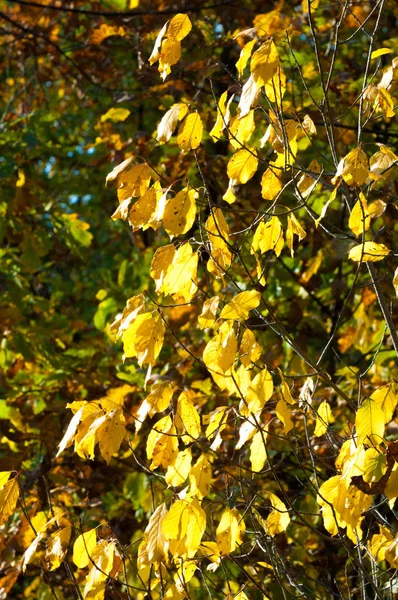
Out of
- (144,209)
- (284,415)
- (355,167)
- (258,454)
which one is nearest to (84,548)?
(258,454)

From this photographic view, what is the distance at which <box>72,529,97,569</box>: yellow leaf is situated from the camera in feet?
6.19

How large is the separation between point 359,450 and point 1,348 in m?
2.78

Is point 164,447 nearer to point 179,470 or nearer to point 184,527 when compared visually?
point 179,470

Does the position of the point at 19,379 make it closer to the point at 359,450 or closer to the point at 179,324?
the point at 179,324

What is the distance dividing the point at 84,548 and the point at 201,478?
13.4 inches

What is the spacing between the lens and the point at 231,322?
176 centimetres

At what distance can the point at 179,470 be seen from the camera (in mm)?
1892

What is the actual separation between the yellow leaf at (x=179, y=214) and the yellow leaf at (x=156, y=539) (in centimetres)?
59

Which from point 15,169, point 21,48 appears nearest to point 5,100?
point 21,48

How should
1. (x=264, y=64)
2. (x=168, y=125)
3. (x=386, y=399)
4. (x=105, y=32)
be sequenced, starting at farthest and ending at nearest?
(x=105, y=32)
(x=168, y=125)
(x=386, y=399)
(x=264, y=64)

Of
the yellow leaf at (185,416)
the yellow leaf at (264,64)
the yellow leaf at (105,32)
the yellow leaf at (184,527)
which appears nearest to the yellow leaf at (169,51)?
the yellow leaf at (264,64)

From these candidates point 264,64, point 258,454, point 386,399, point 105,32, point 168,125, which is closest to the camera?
point 264,64

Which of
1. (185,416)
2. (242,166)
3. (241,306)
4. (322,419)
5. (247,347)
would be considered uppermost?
(242,166)

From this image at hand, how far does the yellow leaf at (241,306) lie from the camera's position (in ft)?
5.76
